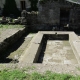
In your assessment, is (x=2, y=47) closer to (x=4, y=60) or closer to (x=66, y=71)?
(x=4, y=60)

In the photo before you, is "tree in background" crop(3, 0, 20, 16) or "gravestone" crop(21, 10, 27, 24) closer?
"gravestone" crop(21, 10, 27, 24)

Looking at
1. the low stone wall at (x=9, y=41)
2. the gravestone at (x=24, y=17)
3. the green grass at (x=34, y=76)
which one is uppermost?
the gravestone at (x=24, y=17)

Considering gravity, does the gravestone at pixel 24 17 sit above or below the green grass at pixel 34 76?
above

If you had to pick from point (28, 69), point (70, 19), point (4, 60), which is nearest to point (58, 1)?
point (70, 19)

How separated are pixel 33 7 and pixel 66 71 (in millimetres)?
20992

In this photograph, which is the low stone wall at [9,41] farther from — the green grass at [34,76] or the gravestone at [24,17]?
the green grass at [34,76]

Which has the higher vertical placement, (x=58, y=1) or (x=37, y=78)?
(x=58, y=1)

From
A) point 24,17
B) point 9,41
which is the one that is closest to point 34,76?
point 9,41

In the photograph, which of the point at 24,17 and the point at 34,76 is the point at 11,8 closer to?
the point at 24,17

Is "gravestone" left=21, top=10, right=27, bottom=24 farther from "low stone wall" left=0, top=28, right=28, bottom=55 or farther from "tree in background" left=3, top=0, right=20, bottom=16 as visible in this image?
"tree in background" left=3, top=0, right=20, bottom=16

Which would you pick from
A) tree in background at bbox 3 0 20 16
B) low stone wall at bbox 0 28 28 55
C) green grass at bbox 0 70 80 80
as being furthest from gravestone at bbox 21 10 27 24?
tree in background at bbox 3 0 20 16

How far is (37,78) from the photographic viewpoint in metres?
5.25

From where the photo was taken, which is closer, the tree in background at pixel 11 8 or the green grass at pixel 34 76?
the green grass at pixel 34 76

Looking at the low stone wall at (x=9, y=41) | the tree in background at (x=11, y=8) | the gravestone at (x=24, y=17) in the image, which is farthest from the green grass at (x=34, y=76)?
the tree in background at (x=11, y=8)
